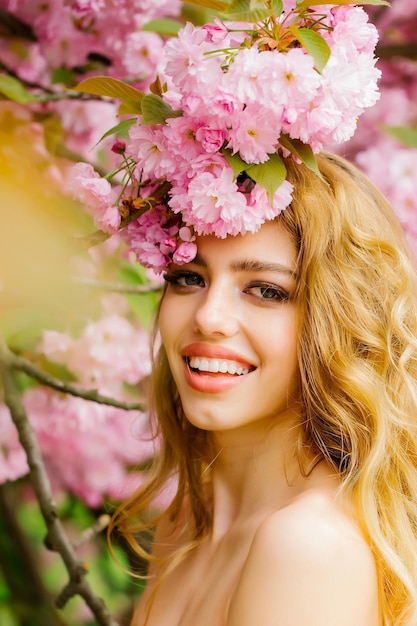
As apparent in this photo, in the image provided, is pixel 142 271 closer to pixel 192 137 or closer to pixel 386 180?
pixel 386 180

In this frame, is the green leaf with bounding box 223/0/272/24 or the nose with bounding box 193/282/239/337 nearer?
the green leaf with bounding box 223/0/272/24

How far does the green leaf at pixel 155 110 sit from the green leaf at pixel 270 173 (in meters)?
0.18

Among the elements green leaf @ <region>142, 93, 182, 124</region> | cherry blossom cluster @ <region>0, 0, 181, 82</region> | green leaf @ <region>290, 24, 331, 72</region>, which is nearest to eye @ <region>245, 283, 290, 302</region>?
green leaf @ <region>142, 93, 182, 124</region>

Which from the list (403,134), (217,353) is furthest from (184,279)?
(403,134)

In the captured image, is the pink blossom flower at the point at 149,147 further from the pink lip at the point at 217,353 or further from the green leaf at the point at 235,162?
the pink lip at the point at 217,353

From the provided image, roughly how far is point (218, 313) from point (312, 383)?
241 mm

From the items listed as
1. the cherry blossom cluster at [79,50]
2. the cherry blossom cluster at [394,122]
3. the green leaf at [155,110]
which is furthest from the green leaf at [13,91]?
the cherry blossom cluster at [394,122]

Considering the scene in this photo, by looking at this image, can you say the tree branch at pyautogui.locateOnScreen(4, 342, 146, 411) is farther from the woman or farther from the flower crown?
the flower crown

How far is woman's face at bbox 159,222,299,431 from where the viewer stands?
1793mm

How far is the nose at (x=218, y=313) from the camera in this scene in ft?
5.80

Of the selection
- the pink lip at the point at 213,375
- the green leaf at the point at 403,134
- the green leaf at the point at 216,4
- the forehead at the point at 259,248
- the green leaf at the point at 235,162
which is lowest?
the pink lip at the point at 213,375

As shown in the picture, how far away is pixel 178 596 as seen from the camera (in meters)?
2.11

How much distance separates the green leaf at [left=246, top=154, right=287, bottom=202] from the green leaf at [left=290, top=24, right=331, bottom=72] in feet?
0.76

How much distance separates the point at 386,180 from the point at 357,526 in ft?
5.78
